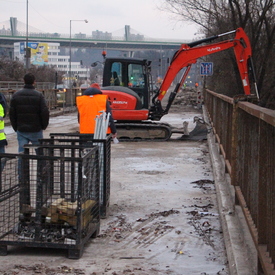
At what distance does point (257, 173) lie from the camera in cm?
560

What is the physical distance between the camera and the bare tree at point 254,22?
1111 inches

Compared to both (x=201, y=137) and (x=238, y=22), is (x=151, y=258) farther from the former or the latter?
(x=238, y=22)

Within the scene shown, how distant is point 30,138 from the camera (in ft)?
31.3

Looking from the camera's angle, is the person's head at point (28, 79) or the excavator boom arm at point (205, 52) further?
the excavator boom arm at point (205, 52)

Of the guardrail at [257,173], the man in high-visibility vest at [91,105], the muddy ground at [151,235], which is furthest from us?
the man in high-visibility vest at [91,105]

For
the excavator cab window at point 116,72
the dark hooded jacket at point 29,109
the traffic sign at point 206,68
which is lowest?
the dark hooded jacket at point 29,109

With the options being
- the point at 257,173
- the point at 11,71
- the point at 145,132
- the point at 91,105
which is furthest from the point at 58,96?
the point at 257,173

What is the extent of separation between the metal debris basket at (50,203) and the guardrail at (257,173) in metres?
1.74

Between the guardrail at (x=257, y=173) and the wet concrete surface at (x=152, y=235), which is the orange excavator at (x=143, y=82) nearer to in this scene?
the wet concrete surface at (x=152, y=235)

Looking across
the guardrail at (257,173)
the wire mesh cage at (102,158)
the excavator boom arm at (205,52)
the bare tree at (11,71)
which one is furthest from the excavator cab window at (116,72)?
the bare tree at (11,71)

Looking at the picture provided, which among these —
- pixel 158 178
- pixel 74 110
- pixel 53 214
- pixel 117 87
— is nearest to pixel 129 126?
pixel 117 87

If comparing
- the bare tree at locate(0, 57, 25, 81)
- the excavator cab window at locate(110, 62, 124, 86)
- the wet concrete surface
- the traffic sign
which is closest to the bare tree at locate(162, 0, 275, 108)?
the traffic sign

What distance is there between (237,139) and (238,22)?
23.4 meters

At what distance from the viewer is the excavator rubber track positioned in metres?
19.6
